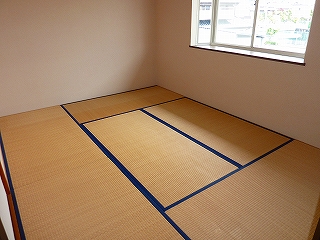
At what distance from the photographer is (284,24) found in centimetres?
282

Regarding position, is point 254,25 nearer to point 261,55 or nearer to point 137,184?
point 261,55

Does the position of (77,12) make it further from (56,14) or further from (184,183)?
(184,183)

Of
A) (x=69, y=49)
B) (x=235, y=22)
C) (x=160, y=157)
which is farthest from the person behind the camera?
(x=69, y=49)

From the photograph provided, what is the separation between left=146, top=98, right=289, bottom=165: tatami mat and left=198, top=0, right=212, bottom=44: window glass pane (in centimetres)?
105

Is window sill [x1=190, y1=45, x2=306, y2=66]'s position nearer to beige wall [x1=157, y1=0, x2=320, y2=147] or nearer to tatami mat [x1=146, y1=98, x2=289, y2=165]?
beige wall [x1=157, y1=0, x2=320, y2=147]

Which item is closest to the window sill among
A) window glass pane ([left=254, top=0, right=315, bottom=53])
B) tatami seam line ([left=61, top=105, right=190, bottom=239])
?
window glass pane ([left=254, top=0, right=315, bottom=53])

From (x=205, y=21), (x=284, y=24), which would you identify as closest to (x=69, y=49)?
(x=205, y=21)

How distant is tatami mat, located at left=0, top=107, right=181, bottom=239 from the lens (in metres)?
1.65

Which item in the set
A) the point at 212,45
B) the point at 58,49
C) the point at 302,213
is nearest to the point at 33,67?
the point at 58,49

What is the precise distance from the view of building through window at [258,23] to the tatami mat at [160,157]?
5.31 feet

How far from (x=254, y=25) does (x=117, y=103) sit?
224 cm

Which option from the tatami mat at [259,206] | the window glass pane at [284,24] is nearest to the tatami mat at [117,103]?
the window glass pane at [284,24]

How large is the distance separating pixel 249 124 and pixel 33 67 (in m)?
3.06

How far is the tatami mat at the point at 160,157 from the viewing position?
2.06 meters
